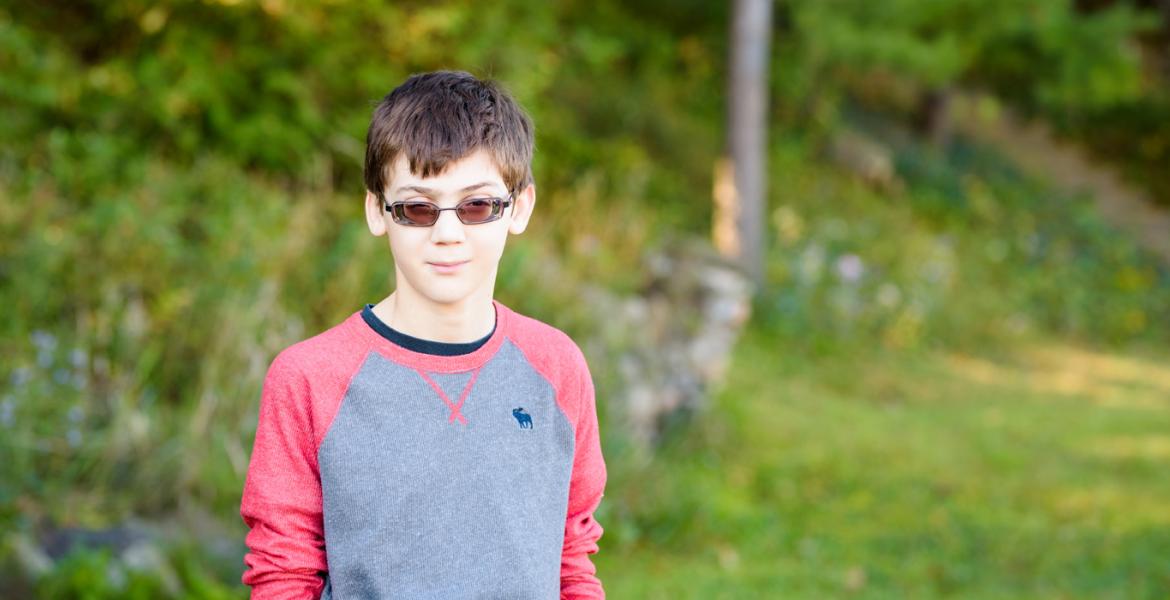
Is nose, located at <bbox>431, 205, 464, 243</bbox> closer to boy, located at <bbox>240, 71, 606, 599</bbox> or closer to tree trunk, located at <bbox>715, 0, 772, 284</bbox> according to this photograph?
boy, located at <bbox>240, 71, 606, 599</bbox>

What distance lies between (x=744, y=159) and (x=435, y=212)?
31.1 ft

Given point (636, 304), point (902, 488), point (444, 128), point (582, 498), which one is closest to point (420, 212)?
point (444, 128)

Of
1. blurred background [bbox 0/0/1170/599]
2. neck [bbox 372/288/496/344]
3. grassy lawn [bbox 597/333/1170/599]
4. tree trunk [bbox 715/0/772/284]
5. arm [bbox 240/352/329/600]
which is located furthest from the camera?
tree trunk [bbox 715/0/772/284]

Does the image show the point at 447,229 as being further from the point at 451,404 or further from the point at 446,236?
the point at 451,404

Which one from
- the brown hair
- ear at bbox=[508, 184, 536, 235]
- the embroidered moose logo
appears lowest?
the embroidered moose logo

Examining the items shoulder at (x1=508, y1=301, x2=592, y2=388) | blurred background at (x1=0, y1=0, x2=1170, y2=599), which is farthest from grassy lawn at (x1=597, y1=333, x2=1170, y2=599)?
shoulder at (x1=508, y1=301, x2=592, y2=388)

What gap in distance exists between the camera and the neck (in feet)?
6.66

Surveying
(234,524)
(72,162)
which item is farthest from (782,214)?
(234,524)

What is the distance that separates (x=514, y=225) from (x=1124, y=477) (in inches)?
270

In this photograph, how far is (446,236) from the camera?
1.97 m

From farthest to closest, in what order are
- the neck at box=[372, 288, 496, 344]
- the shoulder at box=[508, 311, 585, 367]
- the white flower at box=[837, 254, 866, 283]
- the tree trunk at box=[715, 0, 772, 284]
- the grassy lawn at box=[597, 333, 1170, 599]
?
the white flower at box=[837, 254, 866, 283]
the tree trunk at box=[715, 0, 772, 284]
the grassy lawn at box=[597, 333, 1170, 599]
the shoulder at box=[508, 311, 585, 367]
the neck at box=[372, 288, 496, 344]

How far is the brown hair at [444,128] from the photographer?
1.96m

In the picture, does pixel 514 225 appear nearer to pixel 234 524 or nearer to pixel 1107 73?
pixel 234 524

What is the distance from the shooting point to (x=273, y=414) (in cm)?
193
